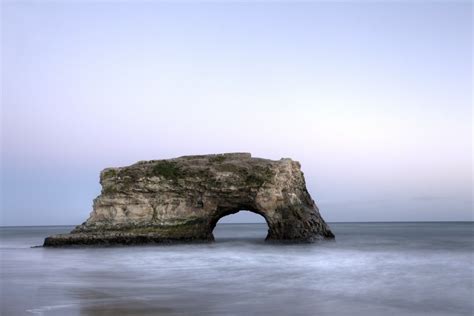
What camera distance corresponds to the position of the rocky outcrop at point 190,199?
1626 inches

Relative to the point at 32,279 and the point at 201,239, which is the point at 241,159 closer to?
the point at 201,239

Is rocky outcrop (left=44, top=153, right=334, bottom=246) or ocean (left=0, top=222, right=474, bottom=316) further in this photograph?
rocky outcrop (left=44, top=153, right=334, bottom=246)

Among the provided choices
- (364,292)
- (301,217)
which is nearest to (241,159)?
(301,217)

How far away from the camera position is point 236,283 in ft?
67.5

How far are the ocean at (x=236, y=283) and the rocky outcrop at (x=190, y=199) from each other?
7354 mm

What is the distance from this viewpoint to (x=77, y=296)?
54.3ft

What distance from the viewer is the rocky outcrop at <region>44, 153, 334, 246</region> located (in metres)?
41.3

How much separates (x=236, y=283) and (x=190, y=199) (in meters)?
22.0

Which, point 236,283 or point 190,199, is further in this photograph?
point 190,199

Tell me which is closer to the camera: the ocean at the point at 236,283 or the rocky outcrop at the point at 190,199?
the ocean at the point at 236,283

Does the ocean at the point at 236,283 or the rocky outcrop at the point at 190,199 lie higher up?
the rocky outcrop at the point at 190,199

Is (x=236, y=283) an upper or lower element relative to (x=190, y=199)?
lower

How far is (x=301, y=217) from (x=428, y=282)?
2097 cm

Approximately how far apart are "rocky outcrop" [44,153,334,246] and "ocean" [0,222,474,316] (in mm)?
7354
